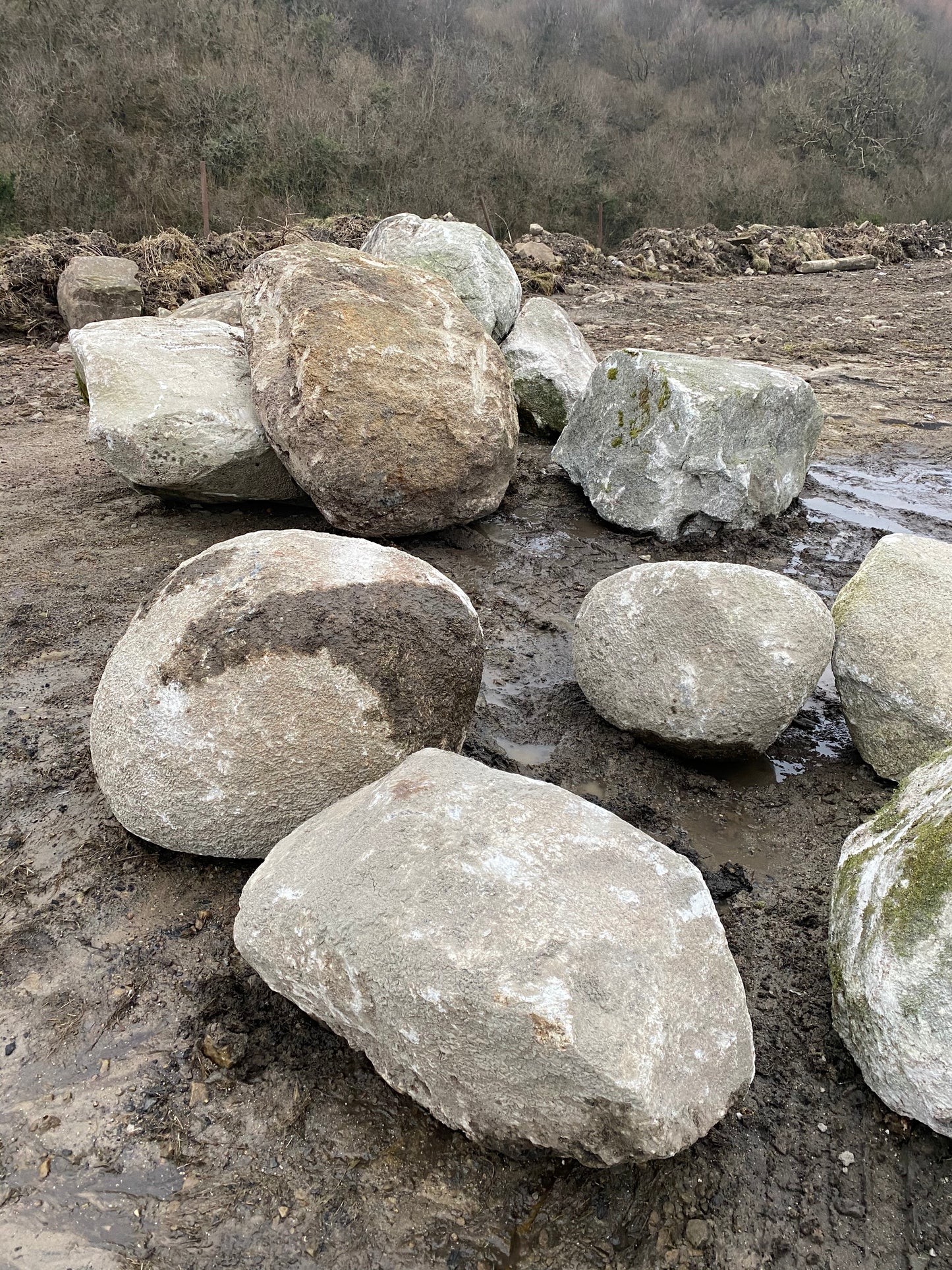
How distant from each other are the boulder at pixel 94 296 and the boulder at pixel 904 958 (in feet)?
28.3

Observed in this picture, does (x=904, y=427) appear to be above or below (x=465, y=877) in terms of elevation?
below

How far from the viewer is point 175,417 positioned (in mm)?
4758

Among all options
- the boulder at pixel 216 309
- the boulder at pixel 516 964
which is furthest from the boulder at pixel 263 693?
the boulder at pixel 216 309

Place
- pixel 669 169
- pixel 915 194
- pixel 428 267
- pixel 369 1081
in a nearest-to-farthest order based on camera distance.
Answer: pixel 369 1081 < pixel 428 267 < pixel 669 169 < pixel 915 194

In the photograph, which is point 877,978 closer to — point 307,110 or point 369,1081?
point 369,1081

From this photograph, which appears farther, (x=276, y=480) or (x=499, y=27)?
(x=499, y=27)

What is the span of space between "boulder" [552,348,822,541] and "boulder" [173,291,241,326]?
2.70m

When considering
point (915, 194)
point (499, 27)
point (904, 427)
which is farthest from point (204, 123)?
point (915, 194)

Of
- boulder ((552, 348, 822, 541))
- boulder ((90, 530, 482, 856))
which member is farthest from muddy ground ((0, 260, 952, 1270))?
boulder ((552, 348, 822, 541))

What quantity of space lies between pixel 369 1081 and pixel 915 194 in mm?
31743

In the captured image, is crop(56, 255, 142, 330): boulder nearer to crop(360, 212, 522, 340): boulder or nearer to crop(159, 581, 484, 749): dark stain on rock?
crop(360, 212, 522, 340): boulder

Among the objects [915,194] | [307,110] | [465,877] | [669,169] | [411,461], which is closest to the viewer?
[465,877]

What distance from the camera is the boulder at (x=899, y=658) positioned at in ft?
10.7

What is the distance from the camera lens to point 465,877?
2072mm
